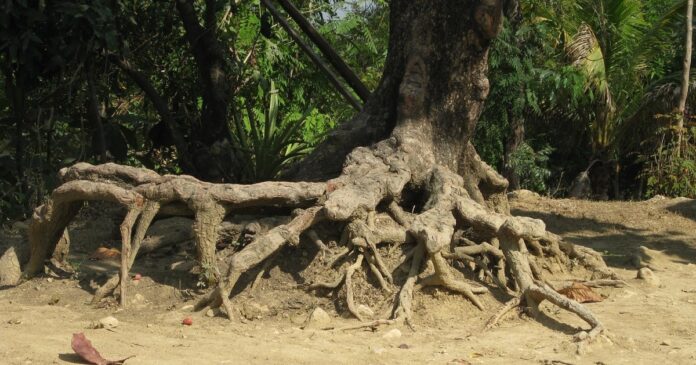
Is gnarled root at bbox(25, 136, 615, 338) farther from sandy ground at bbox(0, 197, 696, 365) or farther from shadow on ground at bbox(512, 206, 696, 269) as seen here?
shadow on ground at bbox(512, 206, 696, 269)

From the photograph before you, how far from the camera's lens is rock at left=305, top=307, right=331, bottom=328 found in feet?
16.0

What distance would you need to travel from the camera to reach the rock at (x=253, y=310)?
504 cm

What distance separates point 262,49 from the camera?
444 inches

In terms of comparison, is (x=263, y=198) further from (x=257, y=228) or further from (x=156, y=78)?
(x=156, y=78)

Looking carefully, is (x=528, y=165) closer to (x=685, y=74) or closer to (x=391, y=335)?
(x=685, y=74)

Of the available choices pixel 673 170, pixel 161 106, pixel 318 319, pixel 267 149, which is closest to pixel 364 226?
pixel 318 319

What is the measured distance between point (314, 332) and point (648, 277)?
2.71m

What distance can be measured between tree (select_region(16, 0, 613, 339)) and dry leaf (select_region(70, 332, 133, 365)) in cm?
105

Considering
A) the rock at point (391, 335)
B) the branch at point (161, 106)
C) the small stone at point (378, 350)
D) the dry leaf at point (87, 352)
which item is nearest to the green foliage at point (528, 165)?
the branch at point (161, 106)

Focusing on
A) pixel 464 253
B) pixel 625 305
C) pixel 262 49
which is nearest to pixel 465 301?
pixel 464 253

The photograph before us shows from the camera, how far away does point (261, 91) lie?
10.1 m

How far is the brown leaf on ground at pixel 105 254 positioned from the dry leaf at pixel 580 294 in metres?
3.10

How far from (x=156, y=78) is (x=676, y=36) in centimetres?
858

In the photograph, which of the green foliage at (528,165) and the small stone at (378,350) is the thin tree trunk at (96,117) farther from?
the green foliage at (528,165)
